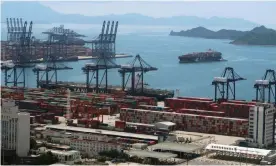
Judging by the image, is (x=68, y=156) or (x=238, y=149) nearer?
(x=68, y=156)

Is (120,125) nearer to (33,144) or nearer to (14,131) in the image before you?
(33,144)

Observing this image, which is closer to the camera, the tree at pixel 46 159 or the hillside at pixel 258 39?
the tree at pixel 46 159

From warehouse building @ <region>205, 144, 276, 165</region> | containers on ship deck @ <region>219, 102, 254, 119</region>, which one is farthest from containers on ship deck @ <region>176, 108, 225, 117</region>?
warehouse building @ <region>205, 144, 276, 165</region>

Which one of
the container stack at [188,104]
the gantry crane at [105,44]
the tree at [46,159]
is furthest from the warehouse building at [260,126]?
the gantry crane at [105,44]

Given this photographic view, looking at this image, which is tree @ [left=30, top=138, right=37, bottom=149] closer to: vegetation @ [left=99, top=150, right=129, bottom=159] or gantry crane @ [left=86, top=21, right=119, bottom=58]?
vegetation @ [left=99, top=150, right=129, bottom=159]

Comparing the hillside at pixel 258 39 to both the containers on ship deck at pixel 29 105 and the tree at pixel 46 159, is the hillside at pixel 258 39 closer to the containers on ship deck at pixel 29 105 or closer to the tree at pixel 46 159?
the containers on ship deck at pixel 29 105

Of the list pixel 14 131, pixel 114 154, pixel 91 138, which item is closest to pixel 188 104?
pixel 91 138

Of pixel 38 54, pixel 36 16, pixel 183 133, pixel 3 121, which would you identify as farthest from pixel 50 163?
pixel 36 16
